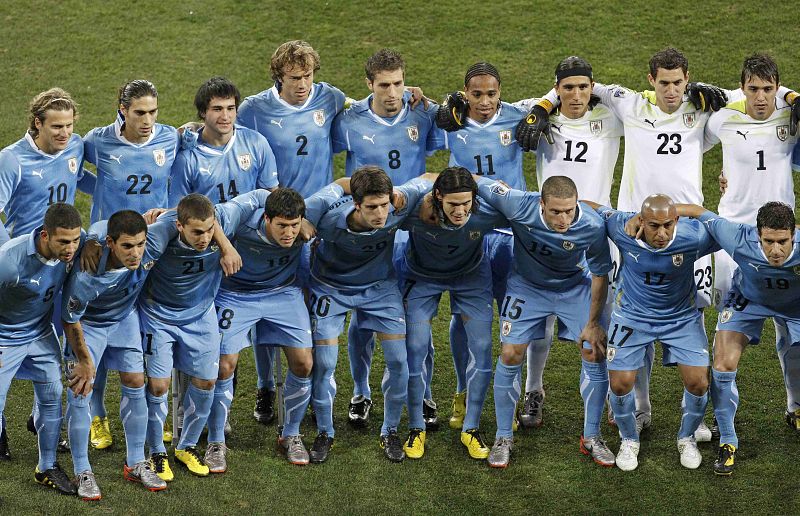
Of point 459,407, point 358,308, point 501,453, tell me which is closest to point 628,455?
point 501,453

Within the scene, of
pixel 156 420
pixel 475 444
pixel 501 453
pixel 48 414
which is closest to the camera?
pixel 48 414

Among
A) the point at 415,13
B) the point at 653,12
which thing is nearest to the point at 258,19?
the point at 415,13

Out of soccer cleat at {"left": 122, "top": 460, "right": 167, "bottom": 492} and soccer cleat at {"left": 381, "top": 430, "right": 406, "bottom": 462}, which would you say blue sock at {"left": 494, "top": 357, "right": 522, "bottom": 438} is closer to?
soccer cleat at {"left": 381, "top": 430, "right": 406, "bottom": 462}

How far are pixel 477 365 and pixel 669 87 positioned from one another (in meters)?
2.42

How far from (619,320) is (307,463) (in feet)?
7.83

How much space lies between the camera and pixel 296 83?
1007 cm

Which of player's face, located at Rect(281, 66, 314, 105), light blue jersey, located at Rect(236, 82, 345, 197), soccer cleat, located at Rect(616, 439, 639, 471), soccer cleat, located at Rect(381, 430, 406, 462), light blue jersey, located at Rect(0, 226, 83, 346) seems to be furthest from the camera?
light blue jersey, located at Rect(236, 82, 345, 197)

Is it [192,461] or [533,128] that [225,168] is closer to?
[192,461]

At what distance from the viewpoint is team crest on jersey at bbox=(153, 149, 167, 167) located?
9758 mm

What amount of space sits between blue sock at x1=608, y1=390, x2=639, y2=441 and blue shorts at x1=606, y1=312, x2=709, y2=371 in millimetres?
225

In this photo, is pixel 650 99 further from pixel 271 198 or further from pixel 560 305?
pixel 271 198

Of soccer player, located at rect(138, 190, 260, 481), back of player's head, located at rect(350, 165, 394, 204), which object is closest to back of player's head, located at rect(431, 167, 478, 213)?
back of player's head, located at rect(350, 165, 394, 204)

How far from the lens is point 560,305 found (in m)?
9.65

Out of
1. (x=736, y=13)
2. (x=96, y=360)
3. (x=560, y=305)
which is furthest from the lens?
(x=736, y=13)
